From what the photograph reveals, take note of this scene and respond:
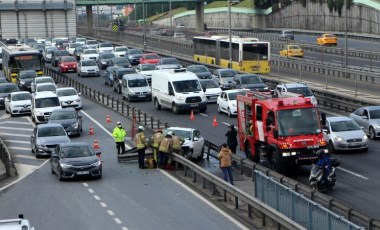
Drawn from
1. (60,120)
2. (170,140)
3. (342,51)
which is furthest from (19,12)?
(170,140)

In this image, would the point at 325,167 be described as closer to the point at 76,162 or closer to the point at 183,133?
the point at 76,162

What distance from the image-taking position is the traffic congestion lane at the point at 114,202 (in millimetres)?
24922

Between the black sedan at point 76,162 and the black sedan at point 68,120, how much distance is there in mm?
11168

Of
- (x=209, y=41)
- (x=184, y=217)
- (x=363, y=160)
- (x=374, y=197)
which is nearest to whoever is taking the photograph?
(x=184, y=217)

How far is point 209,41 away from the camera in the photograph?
81.9m

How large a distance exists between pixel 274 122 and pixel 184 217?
7955mm

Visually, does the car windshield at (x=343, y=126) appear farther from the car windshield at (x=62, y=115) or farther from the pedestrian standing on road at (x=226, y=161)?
the car windshield at (x=62, y=115)

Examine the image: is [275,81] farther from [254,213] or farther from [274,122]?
[254,213]

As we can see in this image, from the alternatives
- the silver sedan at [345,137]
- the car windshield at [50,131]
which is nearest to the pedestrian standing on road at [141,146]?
the car windshield at [50,131]

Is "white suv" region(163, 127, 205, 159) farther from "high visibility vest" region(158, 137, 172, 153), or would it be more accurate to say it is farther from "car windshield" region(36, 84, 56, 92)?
"car windshield" region(36, 84, 56, 92)

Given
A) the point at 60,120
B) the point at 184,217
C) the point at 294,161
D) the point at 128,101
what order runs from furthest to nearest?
the point at 128,101, the point at 60,120, the point at 294,161, the point at 184,217

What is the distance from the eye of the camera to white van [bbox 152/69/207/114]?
172 feet

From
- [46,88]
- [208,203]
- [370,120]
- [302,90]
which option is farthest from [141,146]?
[46,88]

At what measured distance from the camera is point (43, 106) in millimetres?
51219
